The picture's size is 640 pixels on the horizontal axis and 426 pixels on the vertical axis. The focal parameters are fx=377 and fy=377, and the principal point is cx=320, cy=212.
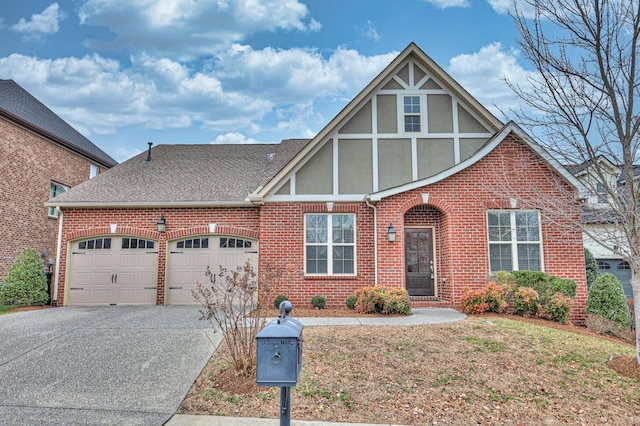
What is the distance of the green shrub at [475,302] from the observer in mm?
9344

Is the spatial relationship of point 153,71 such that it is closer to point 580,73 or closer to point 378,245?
point 378,245

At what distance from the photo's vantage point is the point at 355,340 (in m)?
6.61

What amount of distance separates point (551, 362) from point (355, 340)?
10.0 feet

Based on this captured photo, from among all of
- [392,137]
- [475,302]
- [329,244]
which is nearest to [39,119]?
[329,244]

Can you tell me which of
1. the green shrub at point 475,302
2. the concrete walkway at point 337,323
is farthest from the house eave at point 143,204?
the green shrub at point 475,302

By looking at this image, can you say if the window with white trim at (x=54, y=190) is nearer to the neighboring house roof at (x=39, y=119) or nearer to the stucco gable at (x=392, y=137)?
the neighboring house roof at (x=39, y=119)

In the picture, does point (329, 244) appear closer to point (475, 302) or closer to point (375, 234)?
point (375, 234)

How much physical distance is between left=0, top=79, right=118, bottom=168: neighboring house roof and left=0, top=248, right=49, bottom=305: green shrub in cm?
678

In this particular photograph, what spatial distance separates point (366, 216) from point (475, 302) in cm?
384

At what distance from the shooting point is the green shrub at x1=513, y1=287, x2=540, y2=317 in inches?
361

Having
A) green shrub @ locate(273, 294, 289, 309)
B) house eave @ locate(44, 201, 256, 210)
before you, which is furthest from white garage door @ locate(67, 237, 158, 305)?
green shrub @ locate(273, 294, 289, 309)

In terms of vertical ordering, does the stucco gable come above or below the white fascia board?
above

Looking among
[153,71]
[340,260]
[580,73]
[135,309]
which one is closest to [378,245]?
[340,260]

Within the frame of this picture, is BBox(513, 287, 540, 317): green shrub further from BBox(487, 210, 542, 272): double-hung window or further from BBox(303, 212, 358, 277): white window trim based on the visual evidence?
BBox(303, 212, 358, 277): white window trim
